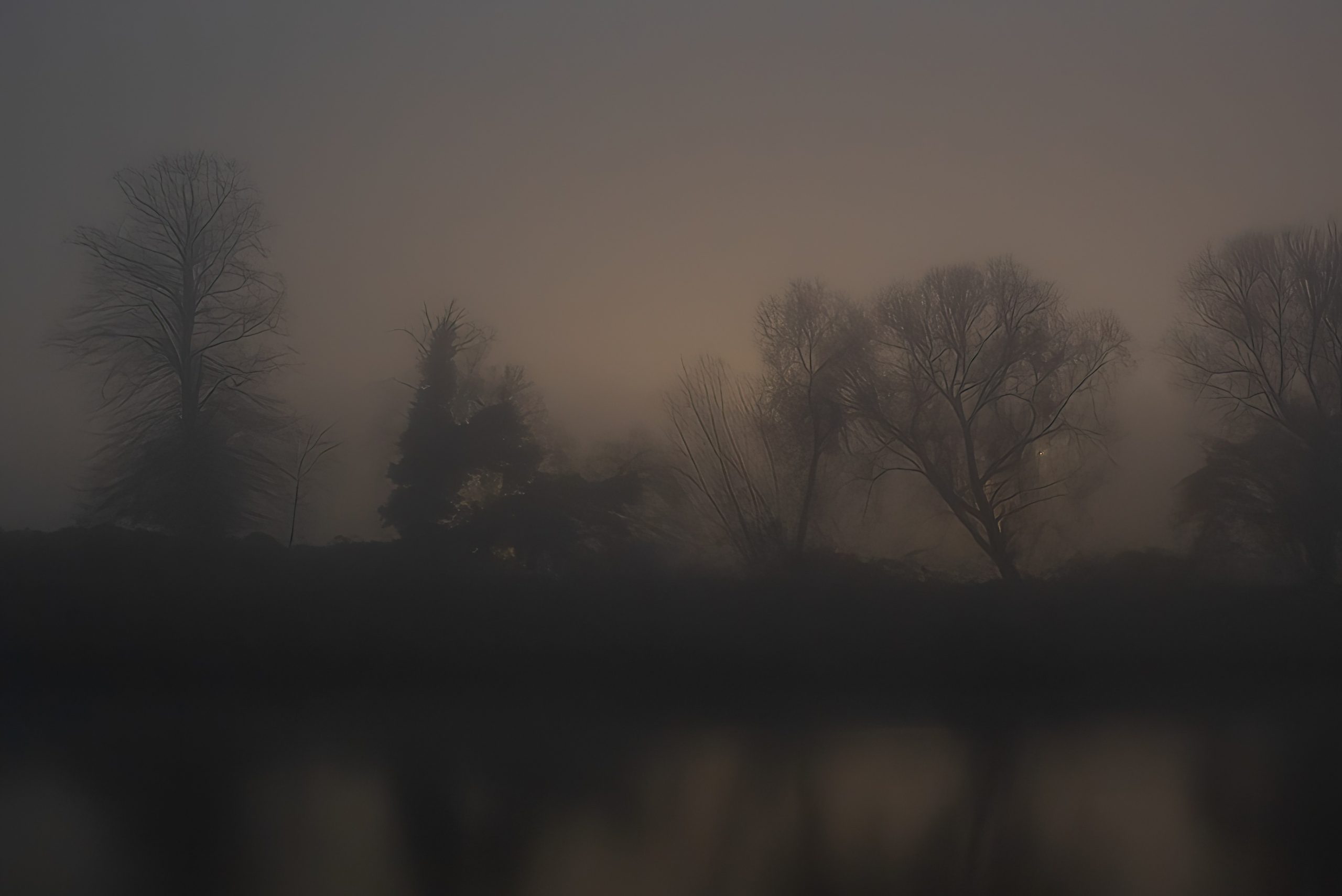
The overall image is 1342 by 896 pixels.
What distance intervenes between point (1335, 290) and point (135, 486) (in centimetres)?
1506

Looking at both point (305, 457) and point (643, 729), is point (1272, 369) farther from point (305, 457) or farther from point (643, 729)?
point (305, 457)

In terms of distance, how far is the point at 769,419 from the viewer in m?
9.89

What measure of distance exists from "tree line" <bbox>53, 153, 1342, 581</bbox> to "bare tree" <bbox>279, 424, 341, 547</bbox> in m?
0.02

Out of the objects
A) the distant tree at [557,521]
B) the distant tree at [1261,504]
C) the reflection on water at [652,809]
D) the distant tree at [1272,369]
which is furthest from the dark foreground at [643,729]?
the distant tree at [1272,369]

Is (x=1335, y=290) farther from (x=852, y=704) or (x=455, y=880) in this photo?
(x=455, y=880)

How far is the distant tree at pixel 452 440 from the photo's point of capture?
9.06 metres

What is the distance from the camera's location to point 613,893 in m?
3.66

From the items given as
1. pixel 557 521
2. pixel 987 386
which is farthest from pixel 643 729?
pixel 987 386

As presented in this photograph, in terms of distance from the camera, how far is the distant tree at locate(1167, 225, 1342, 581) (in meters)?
9.88

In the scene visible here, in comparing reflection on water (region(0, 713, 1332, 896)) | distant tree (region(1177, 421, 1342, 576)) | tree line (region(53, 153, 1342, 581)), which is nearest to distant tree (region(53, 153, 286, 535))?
tree line (region(53, 153, 1342, 581))

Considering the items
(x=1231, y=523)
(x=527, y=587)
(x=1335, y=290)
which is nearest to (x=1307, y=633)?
(x=1231, y=523)

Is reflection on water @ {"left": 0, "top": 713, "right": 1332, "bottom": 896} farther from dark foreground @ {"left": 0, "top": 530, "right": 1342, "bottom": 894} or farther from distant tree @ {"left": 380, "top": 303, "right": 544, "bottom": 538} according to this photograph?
distant tree @ {"left": 380, "top": 303, "right": 544, "bottom": 538}

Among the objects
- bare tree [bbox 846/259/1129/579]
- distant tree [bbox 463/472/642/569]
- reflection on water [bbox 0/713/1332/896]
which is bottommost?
reflection on water [bbox 0/713/1332/896]

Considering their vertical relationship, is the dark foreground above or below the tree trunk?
below
